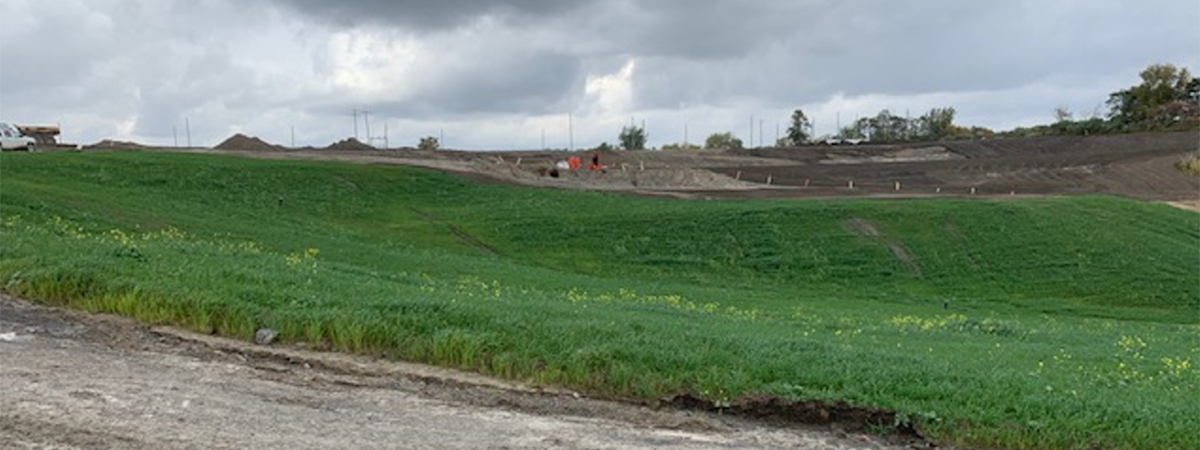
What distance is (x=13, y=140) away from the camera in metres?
49.5

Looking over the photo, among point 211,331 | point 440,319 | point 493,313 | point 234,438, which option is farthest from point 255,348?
point 234,438

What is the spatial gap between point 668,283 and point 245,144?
5331 centimetres

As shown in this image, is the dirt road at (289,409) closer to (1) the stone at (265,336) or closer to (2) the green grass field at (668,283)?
(1) the stone at (265,336)

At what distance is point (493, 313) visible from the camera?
1136 cm

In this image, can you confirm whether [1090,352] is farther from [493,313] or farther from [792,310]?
[493,313]

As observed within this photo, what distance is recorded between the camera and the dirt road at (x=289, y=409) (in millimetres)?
6918

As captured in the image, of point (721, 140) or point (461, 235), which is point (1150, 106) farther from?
point (461, 235)

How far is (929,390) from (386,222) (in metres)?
32.5

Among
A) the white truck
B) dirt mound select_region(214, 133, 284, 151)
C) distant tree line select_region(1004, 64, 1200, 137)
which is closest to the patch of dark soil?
the white truck

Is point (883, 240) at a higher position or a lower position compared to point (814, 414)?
lower

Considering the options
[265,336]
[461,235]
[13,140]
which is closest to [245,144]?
[13,140]

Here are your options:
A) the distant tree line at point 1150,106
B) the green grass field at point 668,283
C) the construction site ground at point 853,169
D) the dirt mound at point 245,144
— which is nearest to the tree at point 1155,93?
the distant tree line at point 1150,106

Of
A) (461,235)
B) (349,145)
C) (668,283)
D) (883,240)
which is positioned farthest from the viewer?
(349,145)

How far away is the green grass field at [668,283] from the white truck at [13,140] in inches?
329
